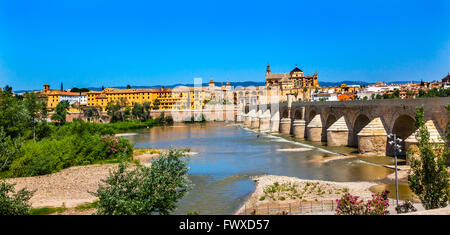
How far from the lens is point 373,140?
26.9m

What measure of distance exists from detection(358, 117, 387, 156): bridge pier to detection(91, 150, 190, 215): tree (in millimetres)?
20957

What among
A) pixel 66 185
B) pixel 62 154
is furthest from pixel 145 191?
pixel 62 154

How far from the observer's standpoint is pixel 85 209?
15.2 metres

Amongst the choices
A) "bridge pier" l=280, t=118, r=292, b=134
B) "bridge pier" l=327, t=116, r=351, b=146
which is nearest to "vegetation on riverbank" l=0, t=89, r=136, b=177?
"bridge pier" l=327, t=116, r=351, b=146

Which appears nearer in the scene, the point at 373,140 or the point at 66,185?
the point at 66,185

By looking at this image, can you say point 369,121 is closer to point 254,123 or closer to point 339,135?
point 339,135

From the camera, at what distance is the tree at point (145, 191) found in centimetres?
839

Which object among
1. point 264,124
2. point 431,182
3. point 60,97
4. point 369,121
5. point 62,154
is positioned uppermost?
point 60,97

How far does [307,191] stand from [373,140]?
12.9 m

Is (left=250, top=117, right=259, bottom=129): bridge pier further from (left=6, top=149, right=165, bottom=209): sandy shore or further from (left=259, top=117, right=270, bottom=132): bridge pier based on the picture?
(left=6, top=149, right=165, bottom=209): sandy shore

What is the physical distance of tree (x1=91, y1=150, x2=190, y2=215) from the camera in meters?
8.39

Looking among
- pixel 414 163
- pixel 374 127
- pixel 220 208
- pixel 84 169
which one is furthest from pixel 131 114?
pixel 414 163
